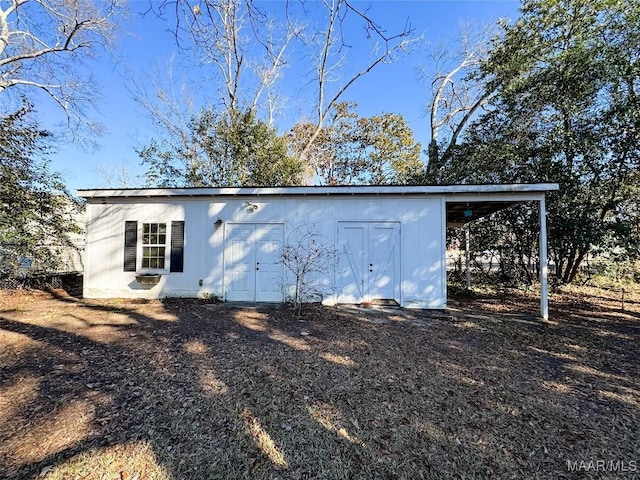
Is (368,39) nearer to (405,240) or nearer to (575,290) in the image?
(405,240)

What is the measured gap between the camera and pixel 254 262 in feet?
26.6

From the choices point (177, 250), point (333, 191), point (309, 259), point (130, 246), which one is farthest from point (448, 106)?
point (130, 246)

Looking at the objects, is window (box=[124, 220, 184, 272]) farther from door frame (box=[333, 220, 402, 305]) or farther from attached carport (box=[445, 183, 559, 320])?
attached carport (box=[445, 183, 559, 320])

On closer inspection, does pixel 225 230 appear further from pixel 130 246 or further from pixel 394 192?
pixel 394 192

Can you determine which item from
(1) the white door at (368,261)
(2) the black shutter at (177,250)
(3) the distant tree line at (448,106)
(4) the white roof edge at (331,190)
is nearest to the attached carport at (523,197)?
(4) the white roof edge at (331,190)

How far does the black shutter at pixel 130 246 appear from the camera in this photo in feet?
27.4

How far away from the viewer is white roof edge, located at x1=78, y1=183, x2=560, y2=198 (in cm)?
693

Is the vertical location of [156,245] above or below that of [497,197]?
below

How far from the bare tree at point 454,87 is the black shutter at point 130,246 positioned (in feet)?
39.6

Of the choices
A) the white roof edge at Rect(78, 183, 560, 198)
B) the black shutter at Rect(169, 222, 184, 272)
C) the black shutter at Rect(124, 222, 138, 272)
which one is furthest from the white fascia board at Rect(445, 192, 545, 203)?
the black shutter at Rect(124, 222, 138, 272)

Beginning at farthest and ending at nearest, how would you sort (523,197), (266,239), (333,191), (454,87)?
(454,87), (266,239), (333,191), (523,197)

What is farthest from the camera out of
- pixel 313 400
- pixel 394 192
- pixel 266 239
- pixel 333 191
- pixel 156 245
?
pixel 156 245

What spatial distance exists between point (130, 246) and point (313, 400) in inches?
288

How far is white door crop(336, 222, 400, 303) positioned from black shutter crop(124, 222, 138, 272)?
5.38 m
